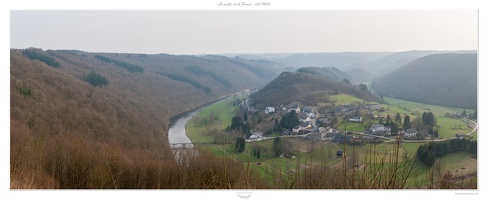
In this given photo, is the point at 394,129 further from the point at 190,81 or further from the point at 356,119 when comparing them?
the point at 190,81

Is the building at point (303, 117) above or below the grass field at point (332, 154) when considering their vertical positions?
above

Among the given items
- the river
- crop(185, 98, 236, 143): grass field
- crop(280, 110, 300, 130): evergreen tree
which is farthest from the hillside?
crop(280, 110, 300, 130): evergreen tree

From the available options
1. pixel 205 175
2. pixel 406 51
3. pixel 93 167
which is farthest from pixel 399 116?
pixel 93 167

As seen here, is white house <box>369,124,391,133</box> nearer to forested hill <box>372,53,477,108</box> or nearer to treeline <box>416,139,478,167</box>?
treeline <box>416,139,478,167</box>

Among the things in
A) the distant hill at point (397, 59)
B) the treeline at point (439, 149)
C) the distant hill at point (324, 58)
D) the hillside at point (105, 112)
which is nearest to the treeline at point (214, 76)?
the hillside at point (105, 112)

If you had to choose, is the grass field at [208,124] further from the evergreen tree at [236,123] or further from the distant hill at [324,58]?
the distant hill at [324,58]
